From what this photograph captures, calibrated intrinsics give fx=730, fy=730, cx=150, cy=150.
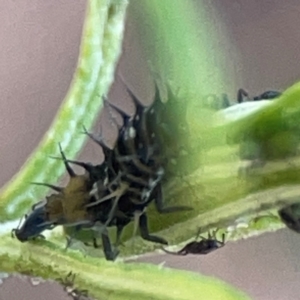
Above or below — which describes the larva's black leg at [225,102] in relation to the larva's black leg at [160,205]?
above

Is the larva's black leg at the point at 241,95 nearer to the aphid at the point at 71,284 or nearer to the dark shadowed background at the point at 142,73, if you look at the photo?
the dark shadowed background at the point at 142,73

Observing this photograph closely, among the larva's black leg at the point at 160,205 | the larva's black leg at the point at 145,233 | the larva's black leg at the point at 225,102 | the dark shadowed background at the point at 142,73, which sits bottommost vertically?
the dark shadowed background at the point at 142,73

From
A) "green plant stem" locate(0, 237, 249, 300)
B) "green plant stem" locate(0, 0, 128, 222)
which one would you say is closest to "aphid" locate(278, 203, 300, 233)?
"green plant stem" locate(0, 237, 249, 300)

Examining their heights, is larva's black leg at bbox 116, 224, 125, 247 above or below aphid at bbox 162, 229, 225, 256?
above

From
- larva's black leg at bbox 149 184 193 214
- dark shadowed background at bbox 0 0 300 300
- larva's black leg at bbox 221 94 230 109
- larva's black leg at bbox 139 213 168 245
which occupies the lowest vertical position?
dark shadowed background at bbox 0 0 300 300

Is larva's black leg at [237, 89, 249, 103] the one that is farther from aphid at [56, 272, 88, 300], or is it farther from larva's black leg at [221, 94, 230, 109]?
aphid at [56, 272, 88, 300]

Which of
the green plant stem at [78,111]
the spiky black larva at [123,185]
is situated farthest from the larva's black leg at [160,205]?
the green plant stem at [78,111]

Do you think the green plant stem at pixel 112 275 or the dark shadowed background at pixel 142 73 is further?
the dark shadowed background at pixel 142 73
